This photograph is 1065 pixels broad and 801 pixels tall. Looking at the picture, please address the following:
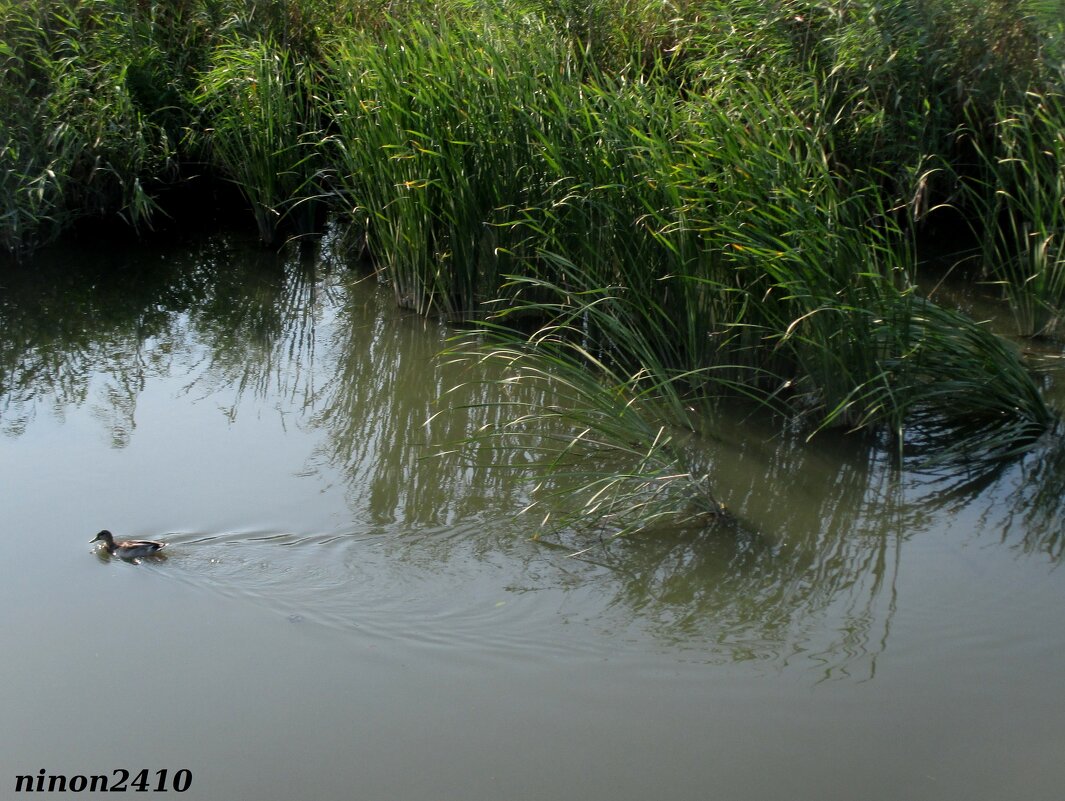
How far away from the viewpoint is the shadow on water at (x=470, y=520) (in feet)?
10.6

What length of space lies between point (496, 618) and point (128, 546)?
1.21m

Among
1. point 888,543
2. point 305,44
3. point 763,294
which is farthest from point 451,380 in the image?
point 305,44

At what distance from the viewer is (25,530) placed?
147 inches

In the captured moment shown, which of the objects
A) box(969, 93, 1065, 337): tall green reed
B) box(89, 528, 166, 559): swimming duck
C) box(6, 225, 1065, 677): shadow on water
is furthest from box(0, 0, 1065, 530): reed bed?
box(89, 528, 166, 559): swimming duck

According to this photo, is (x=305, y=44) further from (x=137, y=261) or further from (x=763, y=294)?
(x=763, y=294)

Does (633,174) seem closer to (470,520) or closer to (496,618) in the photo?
(470,520)

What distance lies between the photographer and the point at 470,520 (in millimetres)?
3777

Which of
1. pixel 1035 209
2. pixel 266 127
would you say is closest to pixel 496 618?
pixel 1035 209

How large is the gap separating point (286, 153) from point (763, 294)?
3404mm

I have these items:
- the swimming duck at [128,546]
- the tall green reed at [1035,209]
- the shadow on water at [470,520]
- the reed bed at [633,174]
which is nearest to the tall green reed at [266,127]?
the reed bed at [633,174]

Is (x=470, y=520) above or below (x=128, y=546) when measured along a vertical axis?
above

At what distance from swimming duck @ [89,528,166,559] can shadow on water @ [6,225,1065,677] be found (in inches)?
2.0

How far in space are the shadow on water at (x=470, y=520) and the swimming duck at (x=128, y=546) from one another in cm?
5

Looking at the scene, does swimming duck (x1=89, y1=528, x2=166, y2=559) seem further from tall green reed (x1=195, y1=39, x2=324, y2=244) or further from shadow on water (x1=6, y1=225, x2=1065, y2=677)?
tall green reed (x1=195, y1=39, x2=324, y2=244)
